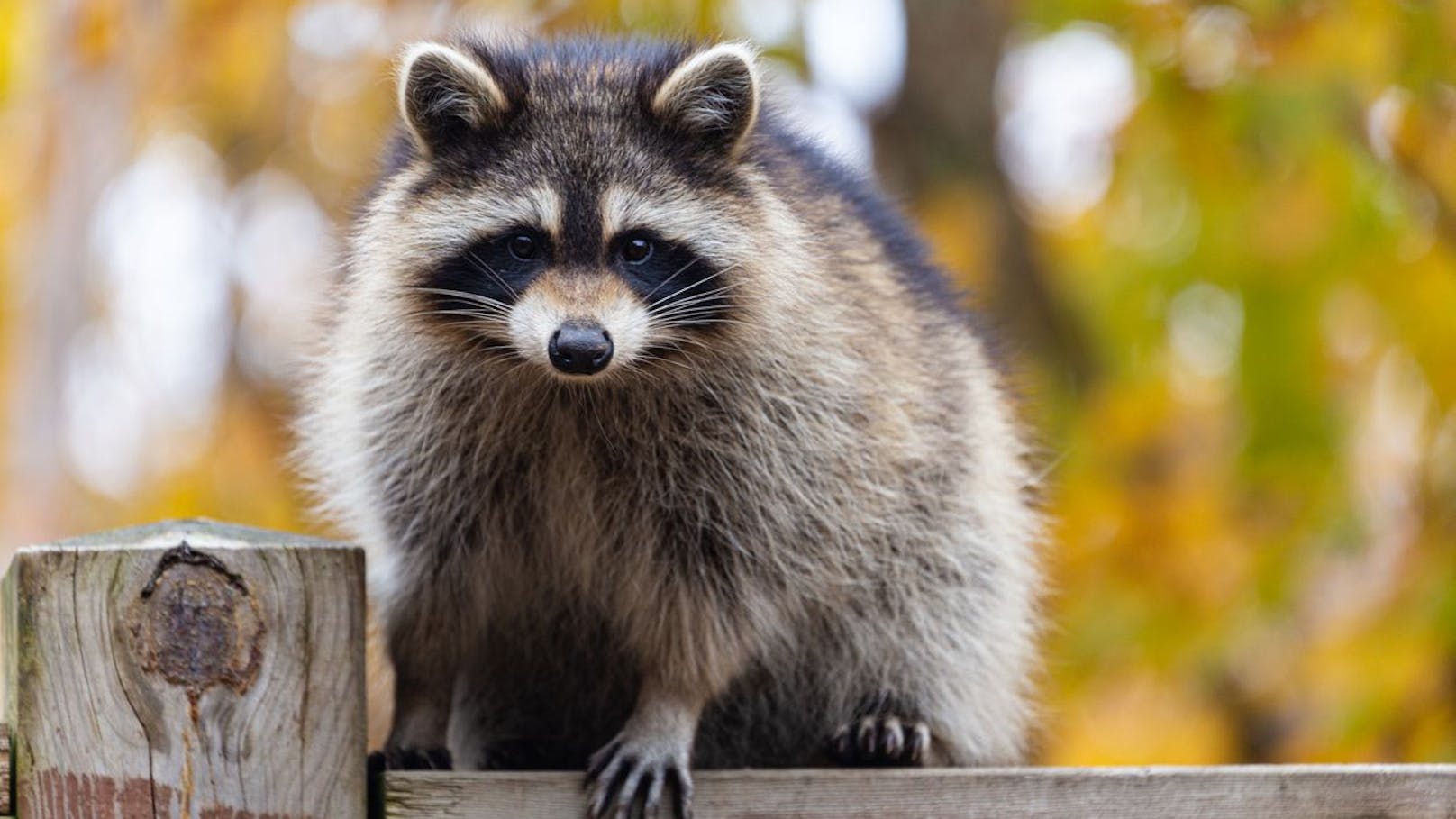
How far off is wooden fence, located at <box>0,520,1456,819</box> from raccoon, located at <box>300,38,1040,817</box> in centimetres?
63

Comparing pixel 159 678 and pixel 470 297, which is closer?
pixel 159 678

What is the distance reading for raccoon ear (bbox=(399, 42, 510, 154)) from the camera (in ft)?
9.98

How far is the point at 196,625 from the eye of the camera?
217 cm

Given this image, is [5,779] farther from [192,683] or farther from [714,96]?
[714,96]

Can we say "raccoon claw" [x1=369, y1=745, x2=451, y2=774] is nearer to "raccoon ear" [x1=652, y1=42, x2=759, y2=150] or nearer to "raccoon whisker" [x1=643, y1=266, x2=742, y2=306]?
"raccoon whisker" [x1=643, y1=266, x2=742, y2=306]

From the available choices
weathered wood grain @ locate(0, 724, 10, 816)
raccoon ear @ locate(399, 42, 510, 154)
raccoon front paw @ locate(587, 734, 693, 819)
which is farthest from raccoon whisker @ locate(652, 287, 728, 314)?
weathered wood grain @ locate(0, 724, 10, 816)

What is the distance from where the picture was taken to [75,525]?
23.5 ft

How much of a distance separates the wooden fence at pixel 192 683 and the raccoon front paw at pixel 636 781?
0.98 feet

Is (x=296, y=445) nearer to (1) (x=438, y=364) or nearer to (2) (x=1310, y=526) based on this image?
(1) (x=438, y=364)

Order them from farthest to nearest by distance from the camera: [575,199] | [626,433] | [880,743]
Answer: [880,743]
[626,433]
[575,199]

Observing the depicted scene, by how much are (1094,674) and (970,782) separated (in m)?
3.33

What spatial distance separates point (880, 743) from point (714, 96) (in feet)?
4.08

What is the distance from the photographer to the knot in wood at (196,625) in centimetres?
215

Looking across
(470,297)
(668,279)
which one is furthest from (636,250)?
(470,297)
